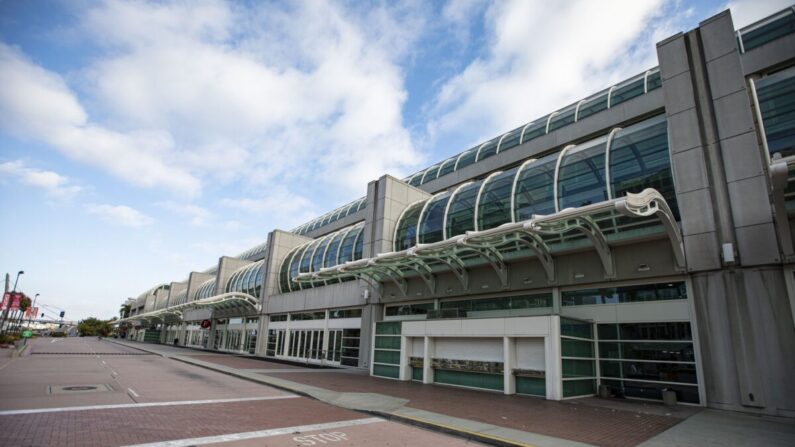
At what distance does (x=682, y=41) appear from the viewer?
1720 centimetres

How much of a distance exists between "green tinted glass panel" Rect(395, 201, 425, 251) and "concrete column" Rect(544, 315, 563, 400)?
39.7 feet

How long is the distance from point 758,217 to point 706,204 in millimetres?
1543

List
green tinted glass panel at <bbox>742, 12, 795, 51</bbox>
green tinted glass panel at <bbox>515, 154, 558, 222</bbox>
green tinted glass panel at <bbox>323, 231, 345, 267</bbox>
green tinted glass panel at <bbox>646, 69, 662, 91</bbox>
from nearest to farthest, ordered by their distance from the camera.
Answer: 1. green tinted glass panel at <bbox>515, 154, 558, 222</bbox>
2. green tinted glass panel at <bbox>742, 12, 795, 51</bbox>
3. green tinted glass panel at <bbox>646, 69, 662, 91</bbox>
4. green tinted glass panel at <bbox>323, 231, 345, 267</bbox>

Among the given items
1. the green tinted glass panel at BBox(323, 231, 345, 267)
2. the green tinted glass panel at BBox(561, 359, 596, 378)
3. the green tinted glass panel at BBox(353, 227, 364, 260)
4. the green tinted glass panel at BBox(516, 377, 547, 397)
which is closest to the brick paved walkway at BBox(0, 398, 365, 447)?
the green tinted glass panel at BBox(516, 377, 547, 397)

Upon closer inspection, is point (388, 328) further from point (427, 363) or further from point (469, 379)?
point (469, 379)

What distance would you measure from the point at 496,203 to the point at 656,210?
29.2 feet

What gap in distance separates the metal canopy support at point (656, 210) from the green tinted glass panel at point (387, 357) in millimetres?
13650

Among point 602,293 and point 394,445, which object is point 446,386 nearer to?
point 602,293

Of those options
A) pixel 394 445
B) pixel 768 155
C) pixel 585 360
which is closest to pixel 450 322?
pixel 585 360

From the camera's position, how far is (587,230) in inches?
648

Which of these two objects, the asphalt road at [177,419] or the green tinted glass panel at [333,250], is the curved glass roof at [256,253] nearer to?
the green tinted glass panel at [333,250]

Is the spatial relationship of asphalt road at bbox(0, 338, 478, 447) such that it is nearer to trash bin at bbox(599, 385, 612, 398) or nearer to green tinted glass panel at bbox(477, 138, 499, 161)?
trash bin at bbox(599, 385, 612, 398)

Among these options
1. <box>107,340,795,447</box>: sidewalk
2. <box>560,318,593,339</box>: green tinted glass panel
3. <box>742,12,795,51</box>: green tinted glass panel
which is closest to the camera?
<box>107,340,795,447</box>: sidewalk

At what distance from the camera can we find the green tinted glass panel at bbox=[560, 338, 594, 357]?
15945 mm
